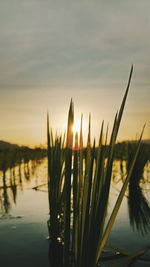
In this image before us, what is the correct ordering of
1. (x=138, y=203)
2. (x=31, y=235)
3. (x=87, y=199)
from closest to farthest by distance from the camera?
1. (x=87, y=199)
2. (x=31, y=235)
3. (x=138, y=203)

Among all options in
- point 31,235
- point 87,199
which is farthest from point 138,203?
point 87,199

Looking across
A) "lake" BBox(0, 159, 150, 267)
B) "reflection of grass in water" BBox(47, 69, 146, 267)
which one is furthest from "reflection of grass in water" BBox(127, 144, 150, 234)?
"reflection of grass in water" BBox(47, 69, 146, 267)

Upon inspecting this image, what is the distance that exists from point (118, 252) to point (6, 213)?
1.45 m

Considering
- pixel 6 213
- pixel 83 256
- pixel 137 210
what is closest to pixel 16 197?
pixel 6 213

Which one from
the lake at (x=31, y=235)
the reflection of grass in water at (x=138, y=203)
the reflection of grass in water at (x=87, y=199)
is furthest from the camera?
the reflection of grass in water at (x=138, y=203)

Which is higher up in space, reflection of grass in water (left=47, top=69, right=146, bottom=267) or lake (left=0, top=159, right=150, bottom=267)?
reflection of grass in water (left=47, top=69, right=146, bottom=267)

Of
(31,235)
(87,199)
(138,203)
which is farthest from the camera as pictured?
(138,203)

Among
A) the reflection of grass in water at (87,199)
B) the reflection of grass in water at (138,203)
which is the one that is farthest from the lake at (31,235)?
the reflection of grass in water at (87,199)

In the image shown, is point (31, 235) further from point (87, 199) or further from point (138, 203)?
point (138, 203)

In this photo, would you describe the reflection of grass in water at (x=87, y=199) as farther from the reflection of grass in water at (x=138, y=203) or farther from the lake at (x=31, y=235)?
the reflection of grass in water at (x=138, y=203)

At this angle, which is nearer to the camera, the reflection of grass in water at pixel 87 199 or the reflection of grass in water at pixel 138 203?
the reflection of grass in water at pixel 87 199

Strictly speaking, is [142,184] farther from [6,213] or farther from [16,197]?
[6,213]

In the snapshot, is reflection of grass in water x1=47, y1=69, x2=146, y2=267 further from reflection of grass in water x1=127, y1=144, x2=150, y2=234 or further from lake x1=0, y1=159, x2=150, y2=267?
reflection of grass in water x1=127, y1=144, x2=150, y2=234

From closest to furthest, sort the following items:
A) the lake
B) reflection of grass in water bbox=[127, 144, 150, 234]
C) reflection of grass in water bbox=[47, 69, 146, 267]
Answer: reflection of grass in water bbox=[47, 69, 146, 267] → the lake → reflection of grass in water bbox=[127, 144, 150, 234]
